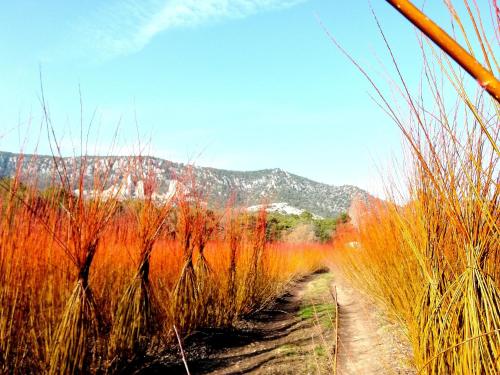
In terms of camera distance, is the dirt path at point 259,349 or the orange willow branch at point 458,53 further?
the dirt path at point 259,349

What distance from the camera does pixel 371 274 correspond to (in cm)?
538

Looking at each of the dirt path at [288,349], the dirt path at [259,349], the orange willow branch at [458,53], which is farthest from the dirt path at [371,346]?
the orange willow branch at [458,53]

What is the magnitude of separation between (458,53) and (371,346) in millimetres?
4684

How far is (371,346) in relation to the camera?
4426 millimetres

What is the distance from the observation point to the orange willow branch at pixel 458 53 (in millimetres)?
290

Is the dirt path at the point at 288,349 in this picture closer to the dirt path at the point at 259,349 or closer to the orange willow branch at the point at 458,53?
the dirt path at the point at 259,349

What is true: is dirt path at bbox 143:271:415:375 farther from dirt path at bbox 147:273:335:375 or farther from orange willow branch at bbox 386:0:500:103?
orange willow branch at bbox 386:0:500:103

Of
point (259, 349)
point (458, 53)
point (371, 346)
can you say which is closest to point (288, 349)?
point (259, 349)

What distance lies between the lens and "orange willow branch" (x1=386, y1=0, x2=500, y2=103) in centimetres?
29

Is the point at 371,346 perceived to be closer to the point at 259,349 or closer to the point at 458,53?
the point at 259,349

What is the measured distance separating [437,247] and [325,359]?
277 centimetres

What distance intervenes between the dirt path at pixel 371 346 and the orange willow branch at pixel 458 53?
244 cm

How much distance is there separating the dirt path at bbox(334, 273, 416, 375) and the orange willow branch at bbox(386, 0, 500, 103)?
8.01 ft

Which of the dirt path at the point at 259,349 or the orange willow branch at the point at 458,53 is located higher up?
the orange willow branch at the point at 458,53
